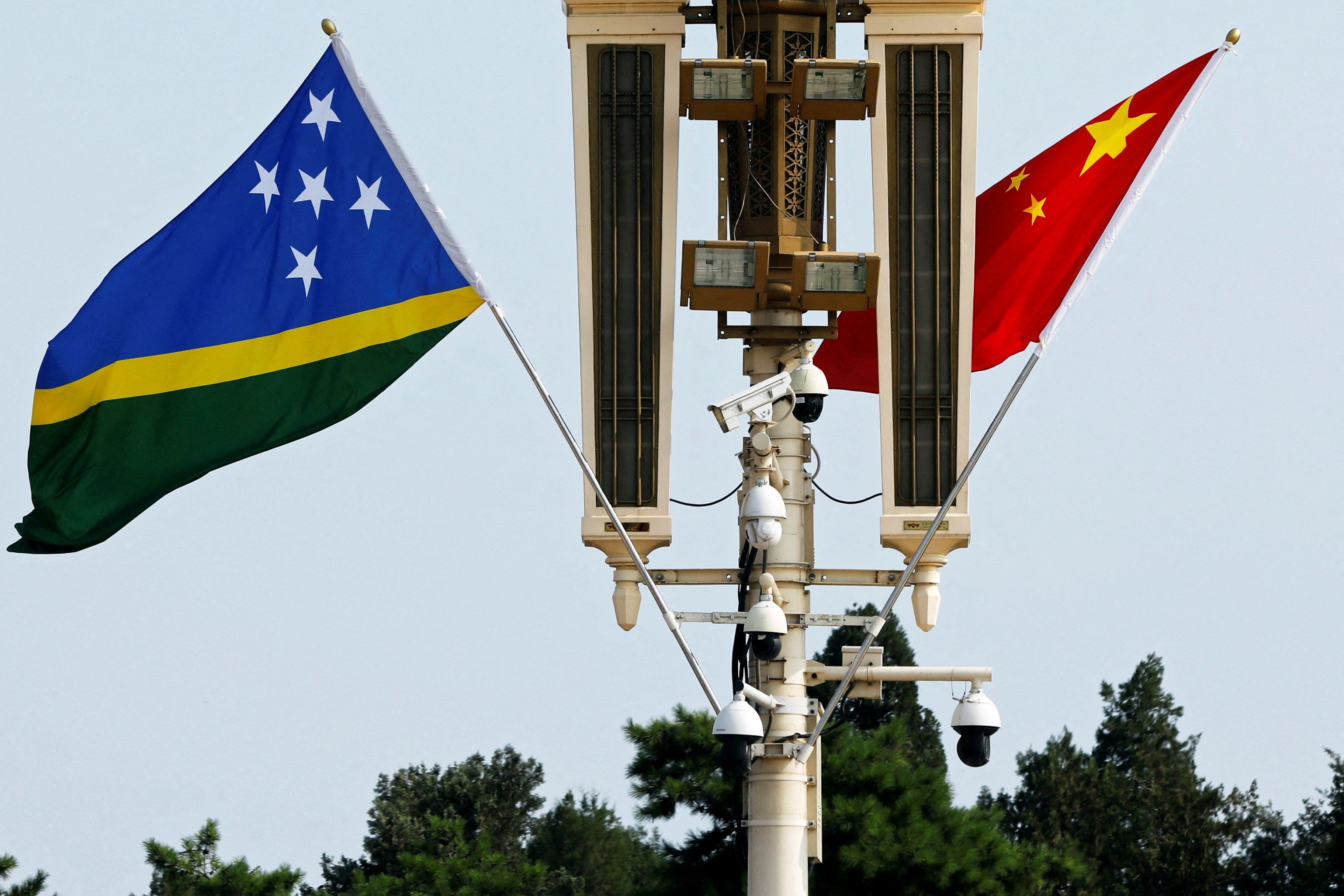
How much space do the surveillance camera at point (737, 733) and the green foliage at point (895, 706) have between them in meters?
33.3

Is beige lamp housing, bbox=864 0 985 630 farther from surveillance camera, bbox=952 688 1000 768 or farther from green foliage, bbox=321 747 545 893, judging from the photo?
green foliage, bbox=321 747 545 893

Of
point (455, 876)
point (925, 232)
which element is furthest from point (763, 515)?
point (455, 876)

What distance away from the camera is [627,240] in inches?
752

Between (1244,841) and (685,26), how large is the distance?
3074 cm

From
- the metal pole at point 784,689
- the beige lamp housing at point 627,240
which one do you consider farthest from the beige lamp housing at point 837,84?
the metal pole at point 784,689

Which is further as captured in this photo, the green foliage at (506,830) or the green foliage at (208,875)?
the green foliage at (506,830)

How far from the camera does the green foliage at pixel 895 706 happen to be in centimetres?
5256

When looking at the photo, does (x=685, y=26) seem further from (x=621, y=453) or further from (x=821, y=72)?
(x=621, y=453)

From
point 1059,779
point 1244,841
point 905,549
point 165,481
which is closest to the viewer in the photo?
point 165,481

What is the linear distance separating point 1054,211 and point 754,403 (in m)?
3.64

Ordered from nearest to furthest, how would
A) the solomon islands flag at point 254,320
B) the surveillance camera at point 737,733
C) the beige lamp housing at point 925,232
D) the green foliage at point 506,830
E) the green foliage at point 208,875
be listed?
1. the surveillance camera at point 737,733
2. the solomon islands flag at point 254,320
3. the beige lamp housing at point 925,232
4. the green foliage at point 208,875
5. the green foliage at point 506,830

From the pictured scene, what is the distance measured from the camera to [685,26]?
1944 cm

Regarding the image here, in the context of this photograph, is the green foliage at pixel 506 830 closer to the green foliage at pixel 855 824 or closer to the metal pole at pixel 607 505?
the green foliage at pixel 855 824

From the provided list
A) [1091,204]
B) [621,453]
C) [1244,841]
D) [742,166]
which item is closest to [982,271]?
[1091,204]
